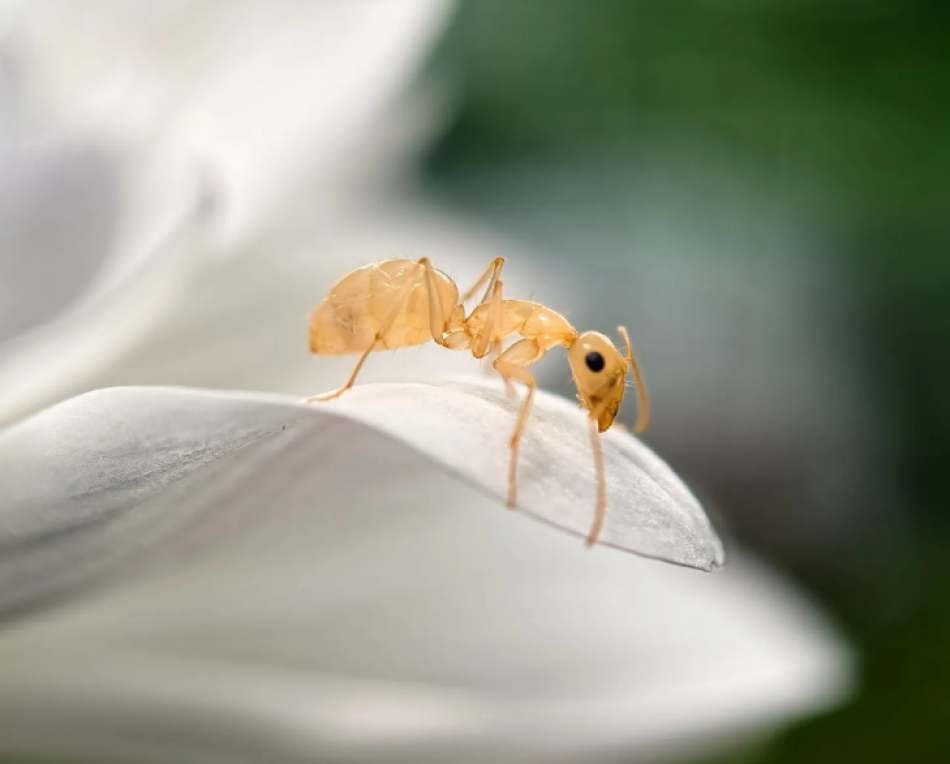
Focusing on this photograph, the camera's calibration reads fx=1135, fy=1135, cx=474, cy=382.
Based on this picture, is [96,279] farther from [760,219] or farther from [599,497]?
[760,219]

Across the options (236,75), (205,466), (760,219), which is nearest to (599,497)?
(205,466)

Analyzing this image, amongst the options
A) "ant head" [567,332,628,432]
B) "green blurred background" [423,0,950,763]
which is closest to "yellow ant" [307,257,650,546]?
"ant head" [567,332,628,432]

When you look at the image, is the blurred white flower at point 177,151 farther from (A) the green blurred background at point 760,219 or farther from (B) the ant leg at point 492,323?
(A) the green blurred background at point 760,219

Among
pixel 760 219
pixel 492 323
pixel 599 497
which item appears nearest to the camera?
pixel 599 497

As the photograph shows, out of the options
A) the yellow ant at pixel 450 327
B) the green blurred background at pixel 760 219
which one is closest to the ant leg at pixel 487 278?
the yellow ant at pixel 450 327

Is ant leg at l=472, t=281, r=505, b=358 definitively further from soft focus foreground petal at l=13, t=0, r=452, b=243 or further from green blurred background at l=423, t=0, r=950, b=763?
green blurred background at l=423, t=0, r=950, b=763

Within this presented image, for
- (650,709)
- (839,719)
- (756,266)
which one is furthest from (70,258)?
(756,266)
